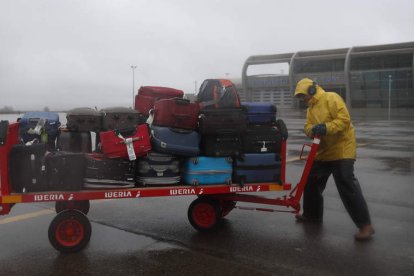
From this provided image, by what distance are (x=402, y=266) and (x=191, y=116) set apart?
105 inches

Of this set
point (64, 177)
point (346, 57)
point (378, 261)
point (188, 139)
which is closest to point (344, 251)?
point (378, 261)

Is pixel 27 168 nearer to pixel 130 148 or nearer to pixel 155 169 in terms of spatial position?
pixel 130 148

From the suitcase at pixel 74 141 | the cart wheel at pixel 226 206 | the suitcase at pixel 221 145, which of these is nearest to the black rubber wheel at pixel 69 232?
the suitcase at pixel 74 141

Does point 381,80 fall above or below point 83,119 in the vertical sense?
above

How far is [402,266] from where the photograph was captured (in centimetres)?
423

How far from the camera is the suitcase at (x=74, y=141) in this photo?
5.18 meters

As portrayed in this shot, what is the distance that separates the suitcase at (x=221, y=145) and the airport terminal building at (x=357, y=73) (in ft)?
154

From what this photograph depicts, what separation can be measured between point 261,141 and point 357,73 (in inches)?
2089

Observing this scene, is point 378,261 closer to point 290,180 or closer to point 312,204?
point 312,204

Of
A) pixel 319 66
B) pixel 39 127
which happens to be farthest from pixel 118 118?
pixel 319 66

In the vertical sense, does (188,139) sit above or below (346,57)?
below

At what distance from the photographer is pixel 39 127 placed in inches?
202

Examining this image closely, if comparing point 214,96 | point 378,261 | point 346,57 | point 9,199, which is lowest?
point 378,261

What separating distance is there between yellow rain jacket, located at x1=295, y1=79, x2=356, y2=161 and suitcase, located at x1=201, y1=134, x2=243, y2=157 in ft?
3.06
